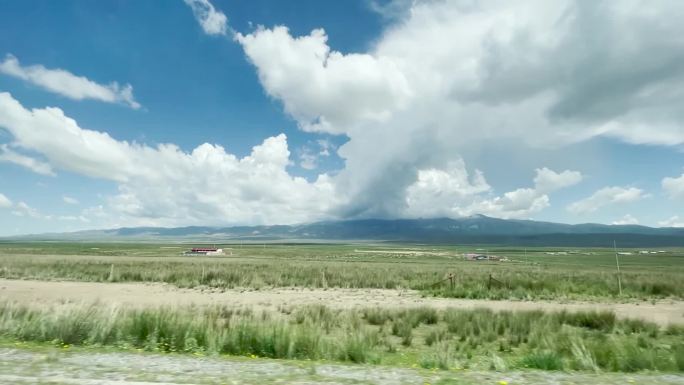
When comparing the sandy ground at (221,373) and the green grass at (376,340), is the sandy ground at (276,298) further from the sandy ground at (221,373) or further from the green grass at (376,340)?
the sandy ground at (221,373)

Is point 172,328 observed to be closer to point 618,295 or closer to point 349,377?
point 349,377

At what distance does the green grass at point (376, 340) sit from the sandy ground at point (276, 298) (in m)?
6.06

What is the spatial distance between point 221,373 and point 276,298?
17.7 meters

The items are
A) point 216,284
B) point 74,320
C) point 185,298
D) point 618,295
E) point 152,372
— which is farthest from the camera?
point 216,284

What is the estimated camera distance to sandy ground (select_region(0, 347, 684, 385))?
6473mm

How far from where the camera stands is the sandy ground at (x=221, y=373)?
6.47 metres

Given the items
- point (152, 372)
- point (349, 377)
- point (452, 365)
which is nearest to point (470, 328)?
point (452, 365)

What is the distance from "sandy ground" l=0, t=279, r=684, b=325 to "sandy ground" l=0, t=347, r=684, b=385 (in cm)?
1242

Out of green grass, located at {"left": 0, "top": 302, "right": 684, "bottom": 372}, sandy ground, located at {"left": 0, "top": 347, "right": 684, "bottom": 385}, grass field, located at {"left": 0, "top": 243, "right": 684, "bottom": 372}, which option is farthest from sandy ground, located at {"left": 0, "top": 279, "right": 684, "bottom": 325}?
sandy ground, located at {"left": 0, "top": 347, "right": 684, "bottom": 385}

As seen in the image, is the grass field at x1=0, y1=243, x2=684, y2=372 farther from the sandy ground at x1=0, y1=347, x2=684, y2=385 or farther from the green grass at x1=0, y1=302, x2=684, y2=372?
the sandy ground at x1=0, y1=347, x2=684, y2=385

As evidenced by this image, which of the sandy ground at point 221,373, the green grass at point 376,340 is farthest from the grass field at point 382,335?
the sandy ground at point 221,373

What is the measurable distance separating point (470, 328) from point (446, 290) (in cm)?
1337

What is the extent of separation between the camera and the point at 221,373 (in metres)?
7.09

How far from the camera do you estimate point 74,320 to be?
10.4m
